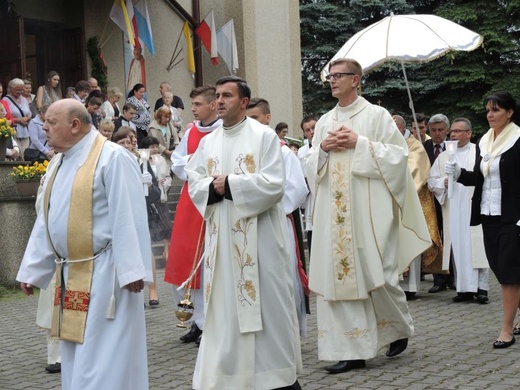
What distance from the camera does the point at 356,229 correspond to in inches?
308

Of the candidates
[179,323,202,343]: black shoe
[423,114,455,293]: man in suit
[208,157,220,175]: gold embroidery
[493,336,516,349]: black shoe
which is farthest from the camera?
[423,114,455,293]: man in suit

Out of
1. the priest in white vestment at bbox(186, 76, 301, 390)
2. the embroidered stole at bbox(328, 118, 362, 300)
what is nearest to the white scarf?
the embroidered stole at bbox(328, 118, 362, 300)

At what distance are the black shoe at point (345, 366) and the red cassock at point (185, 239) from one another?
1703 millimetres

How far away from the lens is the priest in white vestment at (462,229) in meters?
11.2

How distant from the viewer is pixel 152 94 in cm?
2161

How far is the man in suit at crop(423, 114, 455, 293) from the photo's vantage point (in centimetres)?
1241

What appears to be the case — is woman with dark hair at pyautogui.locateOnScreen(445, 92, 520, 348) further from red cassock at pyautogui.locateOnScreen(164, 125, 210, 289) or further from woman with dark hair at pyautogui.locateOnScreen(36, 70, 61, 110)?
woman with dark hair at pyautogui.locateOnScreen(36, 70, 61, 110)

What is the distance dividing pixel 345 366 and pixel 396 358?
612mm

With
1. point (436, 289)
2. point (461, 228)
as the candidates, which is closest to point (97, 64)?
point (436, 289)

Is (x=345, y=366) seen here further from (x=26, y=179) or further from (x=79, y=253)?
(x=26, y=179)

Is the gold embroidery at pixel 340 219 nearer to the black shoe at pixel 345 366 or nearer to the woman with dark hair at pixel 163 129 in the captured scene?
the black shoe at pixel 345 366

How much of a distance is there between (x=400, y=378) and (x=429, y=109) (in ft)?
69.9

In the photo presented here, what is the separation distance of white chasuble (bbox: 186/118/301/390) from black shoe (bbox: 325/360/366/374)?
0.95 meters

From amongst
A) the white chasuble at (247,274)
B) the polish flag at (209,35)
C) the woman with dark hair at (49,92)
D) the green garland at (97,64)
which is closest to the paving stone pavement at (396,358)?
the white chasuble at (247,274)
